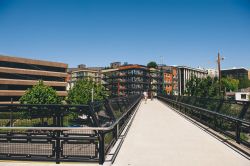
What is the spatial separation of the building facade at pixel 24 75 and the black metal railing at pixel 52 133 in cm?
6582

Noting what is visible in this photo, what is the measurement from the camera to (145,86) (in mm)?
118375

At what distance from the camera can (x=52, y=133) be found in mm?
6062

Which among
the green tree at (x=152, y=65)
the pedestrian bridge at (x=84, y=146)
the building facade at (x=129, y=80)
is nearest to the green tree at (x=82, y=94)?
the building facade at (x=129, y=80)

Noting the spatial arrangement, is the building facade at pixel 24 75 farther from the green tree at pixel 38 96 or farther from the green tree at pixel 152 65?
the green tree at pixel 152 65

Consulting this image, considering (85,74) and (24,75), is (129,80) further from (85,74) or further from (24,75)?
(24,75)

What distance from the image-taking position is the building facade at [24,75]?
68062 mm

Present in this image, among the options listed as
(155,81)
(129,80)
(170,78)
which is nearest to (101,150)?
(129,80)

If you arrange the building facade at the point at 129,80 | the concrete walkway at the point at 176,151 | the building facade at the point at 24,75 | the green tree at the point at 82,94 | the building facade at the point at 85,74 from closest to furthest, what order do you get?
the concrete walkway at the point at 176,151 < the green tree at the point at 82,94 < the building facade at the point at 24,75 < the building facade at the point at 129,80 < the building facade at the point at 85,74

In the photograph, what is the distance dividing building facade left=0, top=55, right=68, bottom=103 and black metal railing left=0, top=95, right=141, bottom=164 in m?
65.8

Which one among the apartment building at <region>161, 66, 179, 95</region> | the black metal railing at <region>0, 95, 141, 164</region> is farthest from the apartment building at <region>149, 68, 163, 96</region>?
the black metal railing at <region>0, 95, 141, 164</region>

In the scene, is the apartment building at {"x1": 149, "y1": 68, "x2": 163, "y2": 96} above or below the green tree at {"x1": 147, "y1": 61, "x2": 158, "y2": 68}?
below

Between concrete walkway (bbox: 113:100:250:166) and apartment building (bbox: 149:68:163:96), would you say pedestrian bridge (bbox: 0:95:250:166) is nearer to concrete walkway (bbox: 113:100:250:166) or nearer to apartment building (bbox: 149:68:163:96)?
concrete walkway (bbox: 113:100:250:166)

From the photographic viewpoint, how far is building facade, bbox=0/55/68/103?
68.1 metres

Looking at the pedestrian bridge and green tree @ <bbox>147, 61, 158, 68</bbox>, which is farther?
green tree @ <bbox>147, 61, 158, 68</bbox>
